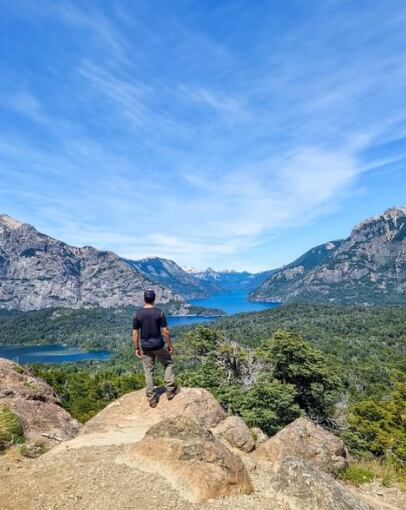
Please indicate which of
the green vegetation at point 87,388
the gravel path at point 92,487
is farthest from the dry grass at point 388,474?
the green vegetation at point 87,388

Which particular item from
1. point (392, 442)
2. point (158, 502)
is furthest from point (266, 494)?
point (392, 442)

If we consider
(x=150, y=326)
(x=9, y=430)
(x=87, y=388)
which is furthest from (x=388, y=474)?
(x=87, y=388)

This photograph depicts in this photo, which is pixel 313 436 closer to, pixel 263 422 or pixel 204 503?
pixel 204 503

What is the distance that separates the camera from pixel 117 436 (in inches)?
496

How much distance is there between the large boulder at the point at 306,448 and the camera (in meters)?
12.3

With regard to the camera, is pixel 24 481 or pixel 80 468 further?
pixel 80 468

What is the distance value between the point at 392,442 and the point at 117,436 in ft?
121

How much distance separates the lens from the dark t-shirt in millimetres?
12805

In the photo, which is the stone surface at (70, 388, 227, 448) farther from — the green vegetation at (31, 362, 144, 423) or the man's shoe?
the green vegetation at (31, 362, 144, 423)

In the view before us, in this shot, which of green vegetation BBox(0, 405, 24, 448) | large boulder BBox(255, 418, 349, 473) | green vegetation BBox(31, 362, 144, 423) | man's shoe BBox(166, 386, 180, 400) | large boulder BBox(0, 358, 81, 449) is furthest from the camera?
green vegetation BBox(31, 362, 144, 423)

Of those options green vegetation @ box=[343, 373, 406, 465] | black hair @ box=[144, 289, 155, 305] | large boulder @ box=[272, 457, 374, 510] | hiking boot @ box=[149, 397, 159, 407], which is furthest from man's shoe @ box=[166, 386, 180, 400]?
green vegetation @ box=[343, 373, 406, 465]

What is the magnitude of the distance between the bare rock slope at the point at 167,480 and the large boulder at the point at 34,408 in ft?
14.4

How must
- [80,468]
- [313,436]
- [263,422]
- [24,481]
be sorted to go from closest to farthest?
[24,481] → [80,468] → [313,436] → [263,422]

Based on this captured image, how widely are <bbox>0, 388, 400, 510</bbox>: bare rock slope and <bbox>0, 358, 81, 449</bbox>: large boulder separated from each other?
4400mm
